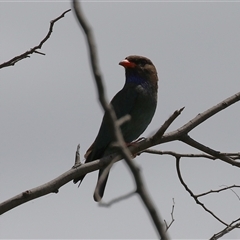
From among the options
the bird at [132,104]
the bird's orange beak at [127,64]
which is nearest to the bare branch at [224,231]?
the bird at [132,104]

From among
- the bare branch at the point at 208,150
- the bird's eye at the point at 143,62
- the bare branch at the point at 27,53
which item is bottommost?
the bare branch at the point at 208,150

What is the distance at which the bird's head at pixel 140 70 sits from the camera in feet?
23.2

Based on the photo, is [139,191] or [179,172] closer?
[139,191]

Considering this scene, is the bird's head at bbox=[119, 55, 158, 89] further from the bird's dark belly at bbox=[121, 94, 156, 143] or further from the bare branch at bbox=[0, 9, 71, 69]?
the bare branch at bbox=[0, 9, 71, 69]

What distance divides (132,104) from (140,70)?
690mm

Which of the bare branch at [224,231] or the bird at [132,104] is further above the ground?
the bird at [132,104]

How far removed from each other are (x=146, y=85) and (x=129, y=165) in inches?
204

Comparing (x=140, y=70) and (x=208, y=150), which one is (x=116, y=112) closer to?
(x=140, y=70)

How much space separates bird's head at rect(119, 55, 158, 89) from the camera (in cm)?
706

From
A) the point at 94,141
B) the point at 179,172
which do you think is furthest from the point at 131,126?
the point at 179,172

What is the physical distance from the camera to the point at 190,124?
4.49m

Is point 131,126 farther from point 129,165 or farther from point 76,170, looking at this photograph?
point 129,165

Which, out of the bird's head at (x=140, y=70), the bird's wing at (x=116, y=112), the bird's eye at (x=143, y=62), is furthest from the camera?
the bird's eye at (x=143, y=62)

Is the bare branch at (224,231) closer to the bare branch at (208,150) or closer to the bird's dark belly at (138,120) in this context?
the bare branch at (208,150)
